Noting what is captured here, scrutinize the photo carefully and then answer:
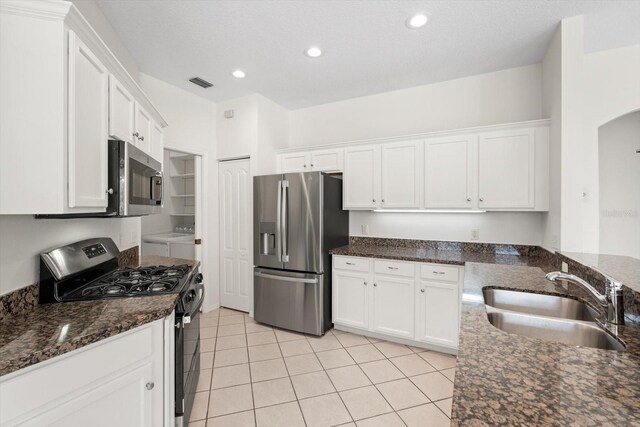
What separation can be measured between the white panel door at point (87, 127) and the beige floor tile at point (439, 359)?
280 cm

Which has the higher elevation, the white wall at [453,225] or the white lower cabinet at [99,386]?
the white wall at [453,225]

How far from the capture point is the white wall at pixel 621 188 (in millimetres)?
2990

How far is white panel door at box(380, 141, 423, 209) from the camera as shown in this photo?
3104 mm

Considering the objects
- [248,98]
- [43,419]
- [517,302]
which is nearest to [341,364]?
[517,302]

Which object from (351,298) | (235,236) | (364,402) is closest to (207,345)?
(235,236)

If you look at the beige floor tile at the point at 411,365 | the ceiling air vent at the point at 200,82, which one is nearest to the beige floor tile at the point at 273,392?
the beige floor tile at the point at 411,365

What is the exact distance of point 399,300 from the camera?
9.57 feet

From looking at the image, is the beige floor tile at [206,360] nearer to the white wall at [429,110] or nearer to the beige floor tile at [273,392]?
the beige floor tile at [273,392]

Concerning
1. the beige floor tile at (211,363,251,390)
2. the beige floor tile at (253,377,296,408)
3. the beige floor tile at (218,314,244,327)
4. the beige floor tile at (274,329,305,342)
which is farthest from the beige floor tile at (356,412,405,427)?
the beige floor tile at (218,314,244,327)

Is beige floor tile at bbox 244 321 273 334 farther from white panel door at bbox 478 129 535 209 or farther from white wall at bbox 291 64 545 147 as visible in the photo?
white panel door at bbox 478 129 535 209

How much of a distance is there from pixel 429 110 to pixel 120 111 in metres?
3.08

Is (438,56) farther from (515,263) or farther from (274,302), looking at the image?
(274,302)

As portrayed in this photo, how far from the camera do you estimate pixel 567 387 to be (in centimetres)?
70

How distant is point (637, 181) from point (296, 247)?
365cm
